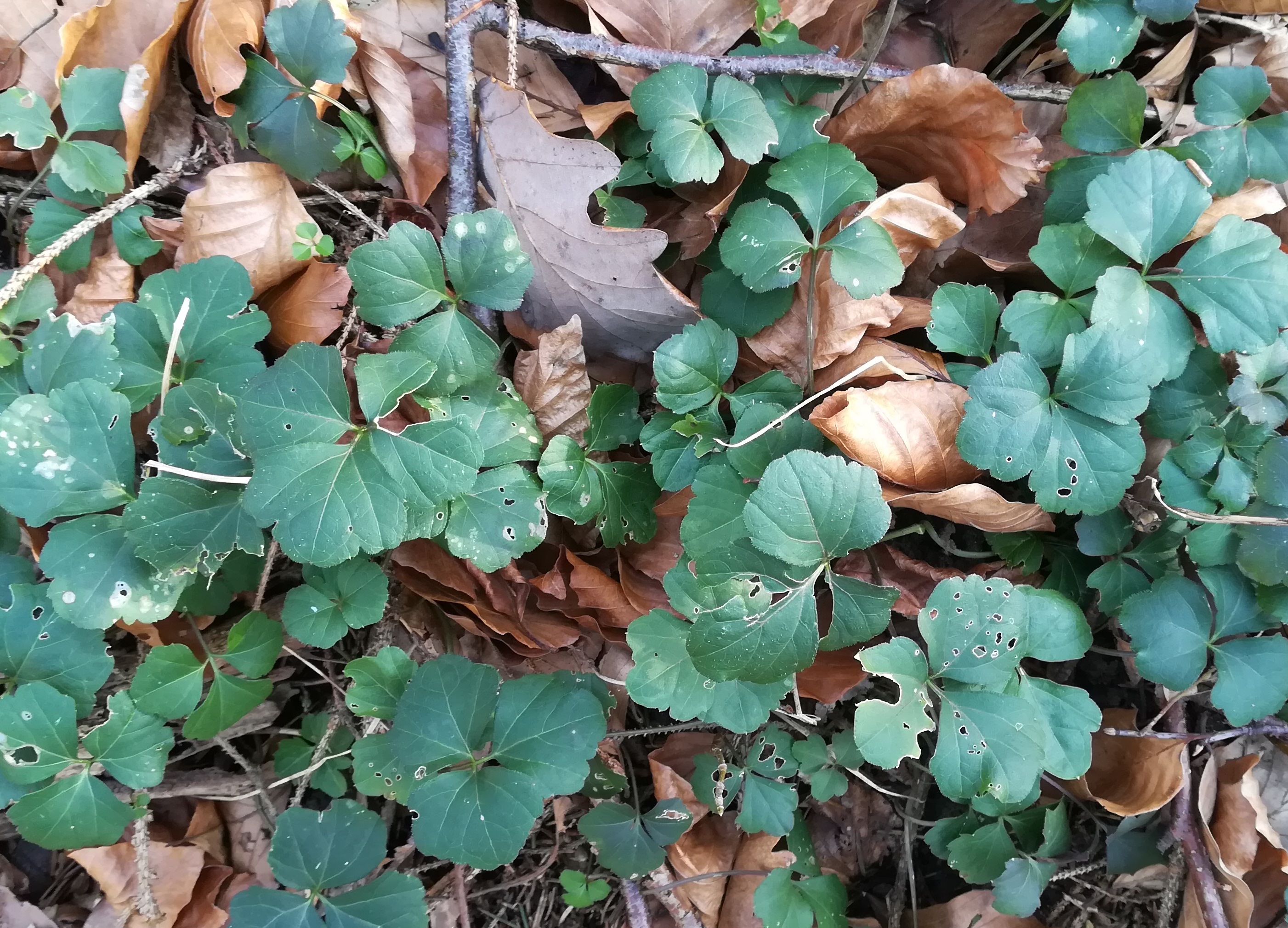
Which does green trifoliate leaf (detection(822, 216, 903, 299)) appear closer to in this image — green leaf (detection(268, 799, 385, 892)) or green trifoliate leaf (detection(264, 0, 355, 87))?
green trifoliate leaf (detection(264, 0, 355, 87))

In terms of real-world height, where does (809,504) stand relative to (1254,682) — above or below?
above

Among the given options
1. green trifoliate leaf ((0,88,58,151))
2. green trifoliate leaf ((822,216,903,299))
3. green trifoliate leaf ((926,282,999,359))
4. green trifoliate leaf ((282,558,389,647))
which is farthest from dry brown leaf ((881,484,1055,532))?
green trifoliate leaf ((0,88,58,151))

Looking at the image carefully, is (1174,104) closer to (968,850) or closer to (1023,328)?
(1023,328)

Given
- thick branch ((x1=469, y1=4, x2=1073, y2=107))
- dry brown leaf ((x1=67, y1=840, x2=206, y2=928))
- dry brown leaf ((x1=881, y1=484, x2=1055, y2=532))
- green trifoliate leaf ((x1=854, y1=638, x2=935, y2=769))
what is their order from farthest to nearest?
dry brown leaf ((x1=67, y1=840, x2=206, y2=928)) < thick branch ((x1=469, y1=4, x2=1073, y2=107)) < dry brown leaf ((x1=881, y1=484, x2=1055, y2=532)) < green trifoliate leaf ((x1=854, y1=638, x2=935, y2=769))

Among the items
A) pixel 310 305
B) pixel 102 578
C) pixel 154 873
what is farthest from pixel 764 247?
pixel 154 873

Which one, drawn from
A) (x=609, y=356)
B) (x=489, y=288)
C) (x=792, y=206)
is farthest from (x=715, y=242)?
(x=489, y=288)

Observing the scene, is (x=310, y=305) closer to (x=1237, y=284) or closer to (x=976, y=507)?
(x=976, y=507)

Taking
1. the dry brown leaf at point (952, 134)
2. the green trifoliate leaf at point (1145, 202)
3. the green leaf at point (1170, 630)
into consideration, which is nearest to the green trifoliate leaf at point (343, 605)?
the dry brown leaf at point (952, 134)
